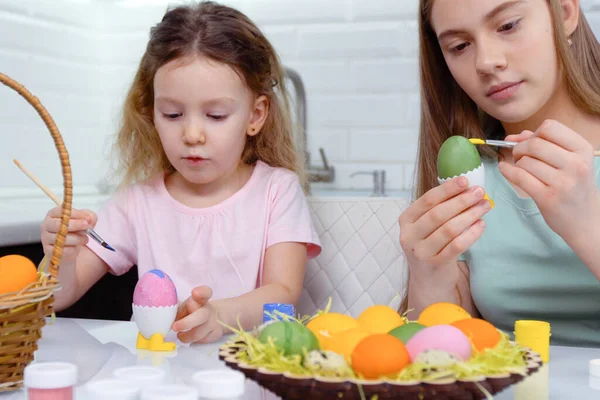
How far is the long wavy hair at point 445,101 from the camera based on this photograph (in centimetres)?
136

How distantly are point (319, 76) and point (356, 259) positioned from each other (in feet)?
4.61

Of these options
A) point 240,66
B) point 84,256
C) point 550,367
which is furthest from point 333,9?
point 550,367

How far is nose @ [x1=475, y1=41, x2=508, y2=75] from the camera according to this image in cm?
121

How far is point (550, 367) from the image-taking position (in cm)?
93

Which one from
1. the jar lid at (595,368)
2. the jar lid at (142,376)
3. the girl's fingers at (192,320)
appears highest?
the jar lid at (142,376)

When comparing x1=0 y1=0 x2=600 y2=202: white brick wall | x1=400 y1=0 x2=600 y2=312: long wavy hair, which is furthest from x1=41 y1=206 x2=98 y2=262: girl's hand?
x1=0 y1=0 x2=600 y2=202: white brick wall

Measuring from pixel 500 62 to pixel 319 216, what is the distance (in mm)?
644

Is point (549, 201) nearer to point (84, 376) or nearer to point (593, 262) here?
point (593, 262)

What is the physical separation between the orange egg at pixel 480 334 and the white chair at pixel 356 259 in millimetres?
898

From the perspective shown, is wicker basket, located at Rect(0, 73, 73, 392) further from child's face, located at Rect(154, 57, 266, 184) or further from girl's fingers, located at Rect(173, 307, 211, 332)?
child's face, located at Rect(154, 57, 266, 184)

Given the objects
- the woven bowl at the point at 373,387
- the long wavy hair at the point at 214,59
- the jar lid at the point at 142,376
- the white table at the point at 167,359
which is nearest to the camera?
the woven bowl at the point at 373,387

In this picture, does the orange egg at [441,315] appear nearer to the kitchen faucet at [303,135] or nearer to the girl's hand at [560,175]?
the girl's hand at [560,175]

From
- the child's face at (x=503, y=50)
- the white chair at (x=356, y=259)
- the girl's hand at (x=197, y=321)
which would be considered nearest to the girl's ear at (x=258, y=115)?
the white chair at (x=356, y=259)

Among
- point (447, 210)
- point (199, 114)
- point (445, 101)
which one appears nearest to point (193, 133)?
point (199, 114)
